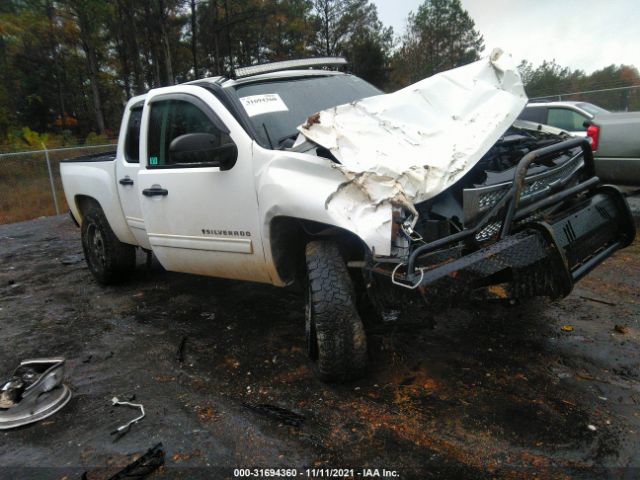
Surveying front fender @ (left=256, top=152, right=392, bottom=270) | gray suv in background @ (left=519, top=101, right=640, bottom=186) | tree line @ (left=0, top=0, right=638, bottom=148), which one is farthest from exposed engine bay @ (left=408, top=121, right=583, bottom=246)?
tree line @ (left=0, top=0, right=638, bottom=148)

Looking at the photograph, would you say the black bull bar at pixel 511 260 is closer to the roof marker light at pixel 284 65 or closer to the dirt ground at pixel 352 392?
the dirt ground at pixel 352 392

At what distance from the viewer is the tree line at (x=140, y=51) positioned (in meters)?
25.6

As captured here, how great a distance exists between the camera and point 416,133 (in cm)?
310

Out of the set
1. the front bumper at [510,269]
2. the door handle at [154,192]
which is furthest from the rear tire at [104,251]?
the front bumper at [510,269]

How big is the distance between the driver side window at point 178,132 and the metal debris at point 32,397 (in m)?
1.64

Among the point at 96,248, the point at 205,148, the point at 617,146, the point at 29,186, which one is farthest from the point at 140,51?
the point at 205,148

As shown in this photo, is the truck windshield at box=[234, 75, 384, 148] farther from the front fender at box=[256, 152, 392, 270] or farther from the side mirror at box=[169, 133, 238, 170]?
the front fender at box=[256, 152, 392, 270]

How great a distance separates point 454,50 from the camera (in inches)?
1567

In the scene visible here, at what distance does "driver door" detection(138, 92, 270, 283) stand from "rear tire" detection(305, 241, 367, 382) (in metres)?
0.69

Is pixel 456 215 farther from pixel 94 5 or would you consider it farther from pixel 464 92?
pixel 94 5

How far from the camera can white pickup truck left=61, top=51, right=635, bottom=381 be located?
8.47ft

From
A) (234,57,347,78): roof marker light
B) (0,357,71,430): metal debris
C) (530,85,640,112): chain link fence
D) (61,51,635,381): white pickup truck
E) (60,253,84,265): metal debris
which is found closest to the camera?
(61,51,635,381): white pickup truck

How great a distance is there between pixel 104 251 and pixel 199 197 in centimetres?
220

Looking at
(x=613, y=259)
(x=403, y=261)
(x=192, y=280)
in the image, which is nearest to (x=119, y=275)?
(x=192, y=280)
